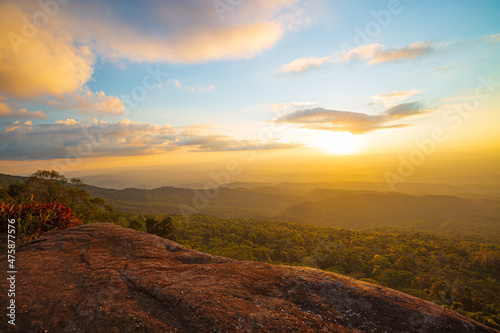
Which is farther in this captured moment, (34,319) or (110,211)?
(110,211)

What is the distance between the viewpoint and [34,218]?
7.89 meters

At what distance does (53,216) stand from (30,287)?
560 cm

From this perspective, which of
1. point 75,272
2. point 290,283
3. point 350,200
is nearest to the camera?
point 75,272

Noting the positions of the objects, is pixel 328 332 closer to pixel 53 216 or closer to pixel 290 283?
pixel 290 283

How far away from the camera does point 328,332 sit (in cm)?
421

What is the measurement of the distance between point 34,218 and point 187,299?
782 cm

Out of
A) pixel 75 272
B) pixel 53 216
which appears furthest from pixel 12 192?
pixel 75 272

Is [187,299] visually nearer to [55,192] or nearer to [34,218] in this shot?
[34,218]

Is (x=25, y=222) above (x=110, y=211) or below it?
above

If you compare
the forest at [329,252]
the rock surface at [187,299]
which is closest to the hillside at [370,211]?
the forest at [329,252]

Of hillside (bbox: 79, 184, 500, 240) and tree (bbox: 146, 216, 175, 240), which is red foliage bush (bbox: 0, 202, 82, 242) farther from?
hillside (bbox: 79, 184, 500, 240)

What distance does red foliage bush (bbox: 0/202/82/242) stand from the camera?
7.27m

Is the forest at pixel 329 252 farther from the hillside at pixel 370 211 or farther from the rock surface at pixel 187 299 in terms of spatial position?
the hillside at pixel 370 211

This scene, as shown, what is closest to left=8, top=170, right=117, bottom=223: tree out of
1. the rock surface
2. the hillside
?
the rock surface
